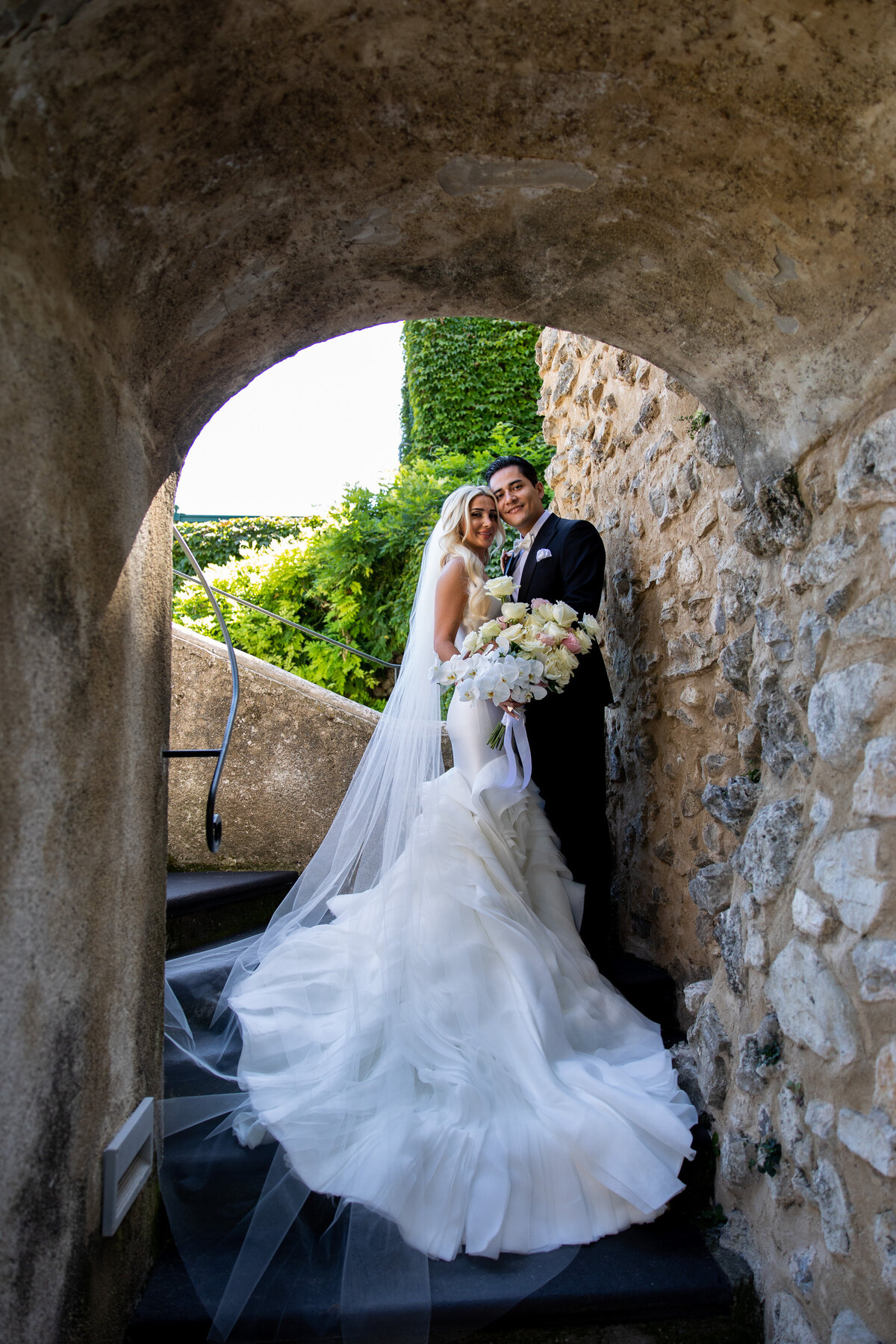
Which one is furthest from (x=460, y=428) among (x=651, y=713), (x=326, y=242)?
(x=326, y=242)

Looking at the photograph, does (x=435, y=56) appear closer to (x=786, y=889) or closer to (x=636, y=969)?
(x=786, y=889)

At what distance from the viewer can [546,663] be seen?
292 cm

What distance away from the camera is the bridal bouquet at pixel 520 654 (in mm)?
2863

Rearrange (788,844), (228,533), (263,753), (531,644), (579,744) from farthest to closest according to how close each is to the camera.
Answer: (228,533) < (263,753) < (579,744) < (531,644) < (788,844)

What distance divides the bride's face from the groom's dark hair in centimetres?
15

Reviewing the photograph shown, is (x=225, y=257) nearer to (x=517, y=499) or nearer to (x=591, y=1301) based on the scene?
(x=517, y=499)

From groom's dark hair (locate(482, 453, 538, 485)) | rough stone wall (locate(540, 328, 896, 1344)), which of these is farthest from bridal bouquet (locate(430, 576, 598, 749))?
groom's dark hair (locate(482, 453, 538, 485))

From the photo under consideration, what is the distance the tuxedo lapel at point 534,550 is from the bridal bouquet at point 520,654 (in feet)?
1.19

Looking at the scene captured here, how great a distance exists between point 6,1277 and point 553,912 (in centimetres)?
199

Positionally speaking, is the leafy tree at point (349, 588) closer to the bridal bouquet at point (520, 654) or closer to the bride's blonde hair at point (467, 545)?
the bride's blonde hair at point (467, 545)

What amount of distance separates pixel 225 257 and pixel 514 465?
2.03 meters

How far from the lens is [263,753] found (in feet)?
13.8

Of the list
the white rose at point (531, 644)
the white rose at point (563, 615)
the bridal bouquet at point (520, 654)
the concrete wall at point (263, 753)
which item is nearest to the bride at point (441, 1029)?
the bridal bouquet at point (520, 654)

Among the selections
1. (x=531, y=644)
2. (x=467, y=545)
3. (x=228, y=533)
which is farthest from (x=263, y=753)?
(x=228, y=533)
